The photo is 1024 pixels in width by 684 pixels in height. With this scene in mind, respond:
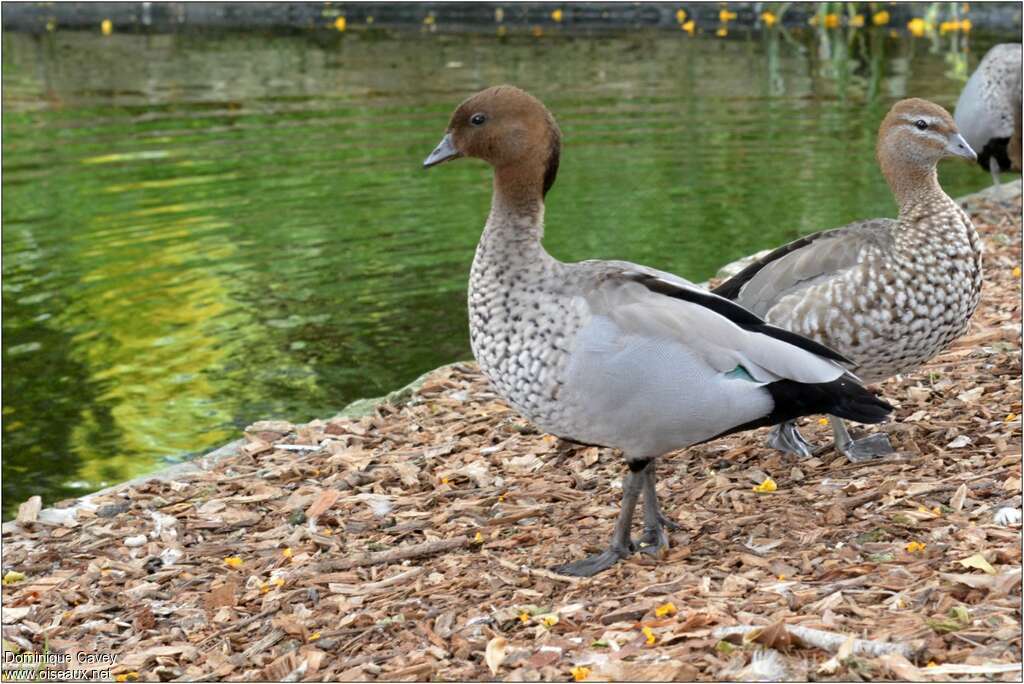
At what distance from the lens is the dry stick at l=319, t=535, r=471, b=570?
4.50 m

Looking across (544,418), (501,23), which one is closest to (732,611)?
(544,418)

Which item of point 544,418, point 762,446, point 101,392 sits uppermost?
point 544,418

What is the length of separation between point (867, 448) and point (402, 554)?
171 centimetres

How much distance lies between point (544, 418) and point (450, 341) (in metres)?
4.21

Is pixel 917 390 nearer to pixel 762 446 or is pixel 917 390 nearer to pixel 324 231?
pixel 762 446

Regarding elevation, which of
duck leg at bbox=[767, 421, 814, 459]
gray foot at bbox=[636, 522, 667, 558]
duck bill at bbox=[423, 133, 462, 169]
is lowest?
gray foot at bbox=[636, 522, 667, 558]

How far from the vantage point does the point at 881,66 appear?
17359 millimetres

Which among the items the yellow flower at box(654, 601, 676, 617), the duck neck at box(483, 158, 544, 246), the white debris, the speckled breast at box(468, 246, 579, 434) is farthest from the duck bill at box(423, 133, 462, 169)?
the white debris

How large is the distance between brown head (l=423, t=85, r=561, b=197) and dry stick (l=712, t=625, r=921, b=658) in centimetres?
167

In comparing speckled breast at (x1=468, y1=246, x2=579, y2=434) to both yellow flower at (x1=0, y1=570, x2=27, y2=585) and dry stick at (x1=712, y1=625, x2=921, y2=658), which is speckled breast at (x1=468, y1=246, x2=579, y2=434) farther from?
yellow flower at (x1=0, y1=570, x2=27, y2=585)

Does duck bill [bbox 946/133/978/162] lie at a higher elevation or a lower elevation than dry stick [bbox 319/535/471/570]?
higher

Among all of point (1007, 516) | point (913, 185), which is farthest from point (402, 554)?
point (913, 185)

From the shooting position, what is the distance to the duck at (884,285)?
4.52 meters

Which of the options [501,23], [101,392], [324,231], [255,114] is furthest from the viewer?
[501,23]
